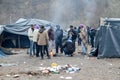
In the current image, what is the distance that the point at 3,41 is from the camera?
29234mm

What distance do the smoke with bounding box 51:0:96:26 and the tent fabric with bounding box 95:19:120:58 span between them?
1384 inches

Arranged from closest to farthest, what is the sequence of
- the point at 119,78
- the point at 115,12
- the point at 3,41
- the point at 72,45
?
the point at 119,78 < the point at 72,45 < the point at 3,41 < the point at 115,12

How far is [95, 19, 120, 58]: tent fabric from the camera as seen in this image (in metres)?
19.9

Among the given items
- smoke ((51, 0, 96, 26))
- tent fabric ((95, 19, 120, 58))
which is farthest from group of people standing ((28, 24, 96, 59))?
smoke ((51, 0, 96, 26))

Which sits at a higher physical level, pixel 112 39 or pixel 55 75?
pixel 112 39

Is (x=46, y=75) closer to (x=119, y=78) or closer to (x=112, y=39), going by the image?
A: (x=119, y=78)

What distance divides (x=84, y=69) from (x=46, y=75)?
7.48 ft

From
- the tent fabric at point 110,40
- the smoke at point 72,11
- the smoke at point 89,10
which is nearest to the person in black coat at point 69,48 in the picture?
the tent fabric at point 110,40

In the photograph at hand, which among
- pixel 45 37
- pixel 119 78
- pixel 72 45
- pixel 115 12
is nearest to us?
pixel 119 78

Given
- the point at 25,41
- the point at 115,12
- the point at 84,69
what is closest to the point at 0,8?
the point at 115,12

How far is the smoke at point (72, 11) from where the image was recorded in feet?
186

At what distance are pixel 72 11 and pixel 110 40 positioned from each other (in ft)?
127

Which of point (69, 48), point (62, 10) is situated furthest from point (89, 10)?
point (69, 48)

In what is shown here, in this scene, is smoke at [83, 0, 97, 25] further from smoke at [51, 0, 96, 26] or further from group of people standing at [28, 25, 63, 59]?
group of people standing at [28, 25, 63, 59]
